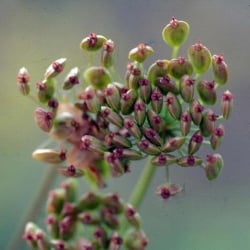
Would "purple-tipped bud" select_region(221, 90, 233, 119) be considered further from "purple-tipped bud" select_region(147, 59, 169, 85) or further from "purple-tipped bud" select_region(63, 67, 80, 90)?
"purple-tipped bud" select_region(63, 67, 80, 90)

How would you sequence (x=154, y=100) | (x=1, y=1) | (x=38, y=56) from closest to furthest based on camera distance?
(x=154, y=100) < (x=38, y=56) < (x=1, y=1)

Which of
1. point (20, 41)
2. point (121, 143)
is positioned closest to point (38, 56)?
point (20, 41)

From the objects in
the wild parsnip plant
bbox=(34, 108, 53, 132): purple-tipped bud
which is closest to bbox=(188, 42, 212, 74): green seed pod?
the wild parsnip plant

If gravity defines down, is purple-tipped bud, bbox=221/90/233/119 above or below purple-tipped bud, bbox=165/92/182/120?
above

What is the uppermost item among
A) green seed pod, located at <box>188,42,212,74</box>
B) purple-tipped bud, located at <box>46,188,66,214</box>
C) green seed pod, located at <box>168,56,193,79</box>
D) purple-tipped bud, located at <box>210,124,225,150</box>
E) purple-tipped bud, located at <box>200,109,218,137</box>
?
green seed pod, located at <box>188,42,212,74</box>

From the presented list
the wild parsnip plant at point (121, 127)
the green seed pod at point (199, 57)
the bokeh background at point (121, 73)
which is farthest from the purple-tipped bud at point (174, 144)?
the bokeh background at point (121, 73)

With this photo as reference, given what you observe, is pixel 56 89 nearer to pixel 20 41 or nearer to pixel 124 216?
pixel 124 216

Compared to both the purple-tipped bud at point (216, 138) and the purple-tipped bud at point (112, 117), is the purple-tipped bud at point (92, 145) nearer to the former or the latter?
the purple-tipped bud at point (112, 117)
